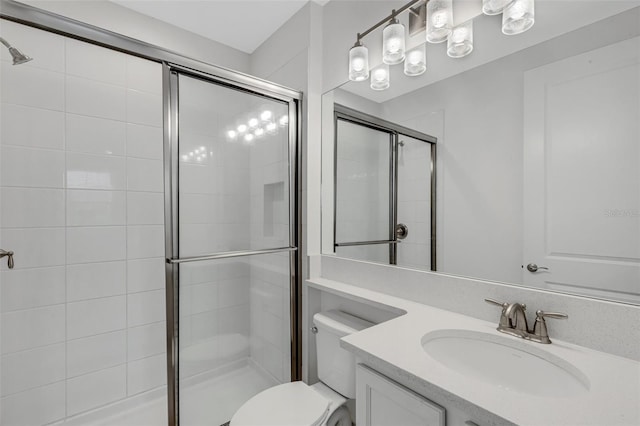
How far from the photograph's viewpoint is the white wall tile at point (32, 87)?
1.54 m

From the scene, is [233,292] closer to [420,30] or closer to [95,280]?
[95,280]

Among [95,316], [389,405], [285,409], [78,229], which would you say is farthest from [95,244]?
[389,405]

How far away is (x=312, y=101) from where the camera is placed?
1819mm

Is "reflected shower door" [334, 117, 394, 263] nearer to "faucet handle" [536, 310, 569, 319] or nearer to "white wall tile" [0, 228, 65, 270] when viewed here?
"faucet handle" [536, 310, 569, 319]

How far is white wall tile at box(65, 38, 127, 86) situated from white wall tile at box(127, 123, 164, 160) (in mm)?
297

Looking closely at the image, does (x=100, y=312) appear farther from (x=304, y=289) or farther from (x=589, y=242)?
(x=589, y=242)

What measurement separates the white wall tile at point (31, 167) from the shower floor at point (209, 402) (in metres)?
1.39

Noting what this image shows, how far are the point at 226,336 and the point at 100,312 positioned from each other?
91cm

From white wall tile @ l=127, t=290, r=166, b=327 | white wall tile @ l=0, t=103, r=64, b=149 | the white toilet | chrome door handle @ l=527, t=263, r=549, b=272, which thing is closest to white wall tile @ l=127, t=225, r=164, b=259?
white wall tile @ l=127, t=290, r=166, b=327

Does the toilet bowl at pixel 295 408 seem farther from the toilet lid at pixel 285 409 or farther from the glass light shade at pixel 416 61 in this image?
the glass light shade at pixel 416 61

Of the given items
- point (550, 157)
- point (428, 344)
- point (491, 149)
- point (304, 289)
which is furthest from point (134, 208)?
point (550, 157)

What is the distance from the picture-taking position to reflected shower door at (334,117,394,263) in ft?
4.96

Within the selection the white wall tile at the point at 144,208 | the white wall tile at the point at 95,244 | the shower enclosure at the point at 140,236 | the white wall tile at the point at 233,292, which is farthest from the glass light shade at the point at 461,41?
the white wall tile at the point at 95,244

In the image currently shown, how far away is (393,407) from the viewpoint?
810 mm
